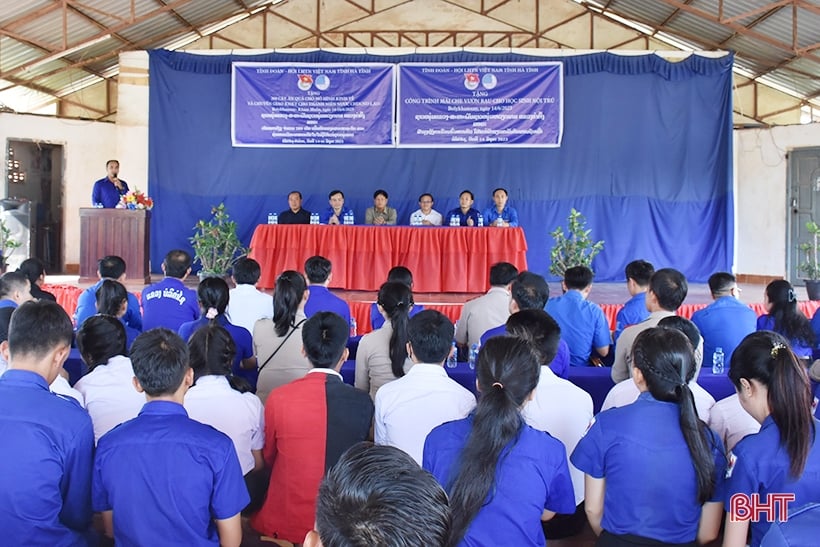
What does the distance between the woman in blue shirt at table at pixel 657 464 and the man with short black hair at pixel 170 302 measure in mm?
2509

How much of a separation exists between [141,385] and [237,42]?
8.84 meters

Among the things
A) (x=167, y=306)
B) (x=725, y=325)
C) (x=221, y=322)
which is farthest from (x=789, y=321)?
(x=167, y=306)

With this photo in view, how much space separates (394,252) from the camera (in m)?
6.43

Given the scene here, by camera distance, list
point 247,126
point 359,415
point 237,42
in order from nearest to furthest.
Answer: point 359,415 < point 247,126 < point 237,42

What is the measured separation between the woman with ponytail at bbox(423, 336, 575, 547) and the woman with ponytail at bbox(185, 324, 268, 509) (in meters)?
0.71

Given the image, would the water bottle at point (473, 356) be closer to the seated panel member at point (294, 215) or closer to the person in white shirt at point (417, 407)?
the person in white shirt at point (417, 407)

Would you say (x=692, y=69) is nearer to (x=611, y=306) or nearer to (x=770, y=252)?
(x=770, y=252)

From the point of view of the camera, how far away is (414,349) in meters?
2.07

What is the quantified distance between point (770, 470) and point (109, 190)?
7.40m

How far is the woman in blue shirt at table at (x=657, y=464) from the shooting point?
153cm

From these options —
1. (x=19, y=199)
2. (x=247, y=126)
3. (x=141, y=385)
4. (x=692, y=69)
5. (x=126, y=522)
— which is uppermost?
(x=692, y=69)

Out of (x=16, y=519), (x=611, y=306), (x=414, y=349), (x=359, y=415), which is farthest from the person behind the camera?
(x=611, y=306)

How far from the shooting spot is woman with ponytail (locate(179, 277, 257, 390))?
2.84m

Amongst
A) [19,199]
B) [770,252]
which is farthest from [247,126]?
[770,252]
